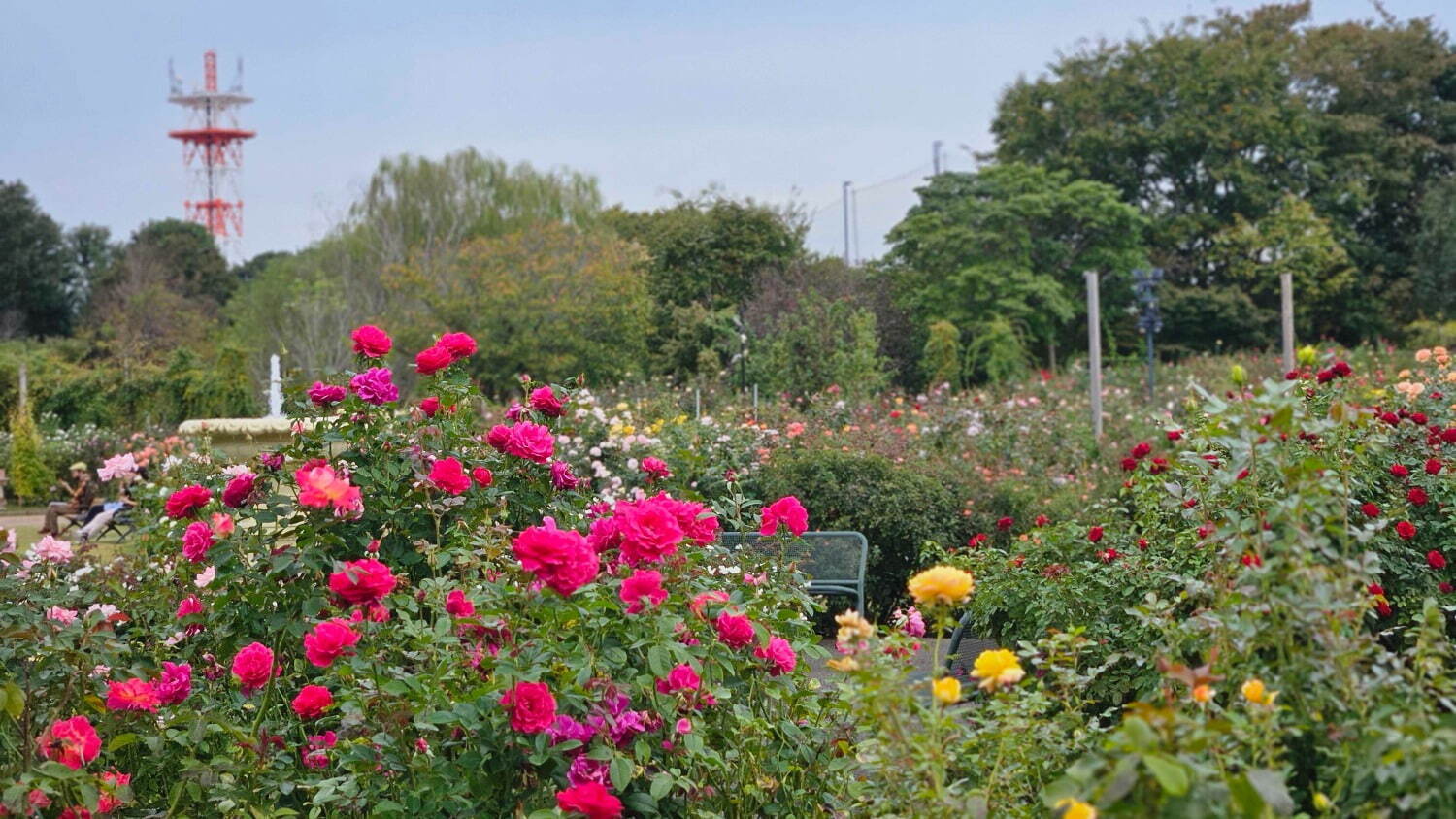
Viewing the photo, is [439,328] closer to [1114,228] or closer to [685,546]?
[1114,228]

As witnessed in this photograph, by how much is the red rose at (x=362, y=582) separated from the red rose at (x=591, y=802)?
0.47 meters

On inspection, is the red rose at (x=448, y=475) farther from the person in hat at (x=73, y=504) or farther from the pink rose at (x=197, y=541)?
the person in hat at (x=73, y=504)

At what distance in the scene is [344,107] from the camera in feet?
51.0

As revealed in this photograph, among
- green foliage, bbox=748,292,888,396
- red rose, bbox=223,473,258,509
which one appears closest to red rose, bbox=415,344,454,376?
red rose, bbox=223,473,258,509

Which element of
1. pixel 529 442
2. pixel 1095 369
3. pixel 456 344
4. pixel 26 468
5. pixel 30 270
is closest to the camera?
pixel 529 442

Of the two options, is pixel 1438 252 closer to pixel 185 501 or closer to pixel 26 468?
pixel 26 468

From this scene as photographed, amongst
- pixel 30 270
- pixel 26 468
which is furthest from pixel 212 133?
pixel 26 468

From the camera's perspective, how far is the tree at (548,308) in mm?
20406

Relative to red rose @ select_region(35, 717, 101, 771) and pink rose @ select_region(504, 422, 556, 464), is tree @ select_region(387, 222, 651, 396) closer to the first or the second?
pink rose @ select_region(504, 422, 556, 464)

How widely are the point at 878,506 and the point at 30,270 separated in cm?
3143

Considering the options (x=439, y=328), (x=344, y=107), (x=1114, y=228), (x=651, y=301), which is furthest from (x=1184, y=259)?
(x=344, y=107)

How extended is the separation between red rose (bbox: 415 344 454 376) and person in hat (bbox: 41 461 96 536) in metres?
6.81

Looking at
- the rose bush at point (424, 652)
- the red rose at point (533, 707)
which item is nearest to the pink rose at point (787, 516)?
the rose bush at point (424, 652)

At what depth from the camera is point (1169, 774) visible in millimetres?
1179
